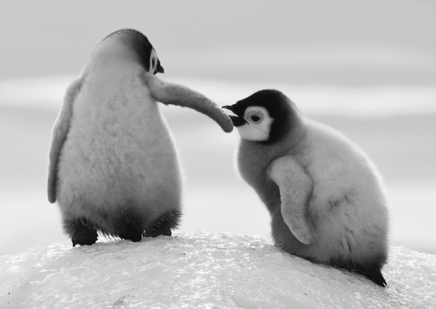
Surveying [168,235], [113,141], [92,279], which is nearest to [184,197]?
[168,235]

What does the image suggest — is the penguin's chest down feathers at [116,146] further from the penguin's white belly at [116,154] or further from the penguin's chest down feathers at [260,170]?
the penguin's chest down feathers at [260,170]

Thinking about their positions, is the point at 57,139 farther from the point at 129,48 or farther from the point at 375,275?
the point at 375,275

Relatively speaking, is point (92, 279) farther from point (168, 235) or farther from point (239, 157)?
point (239, 157)

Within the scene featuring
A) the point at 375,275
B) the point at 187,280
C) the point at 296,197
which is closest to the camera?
the point at 187,280

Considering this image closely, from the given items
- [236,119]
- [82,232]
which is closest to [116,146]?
[82,232]

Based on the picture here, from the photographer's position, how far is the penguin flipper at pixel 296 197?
2.53m

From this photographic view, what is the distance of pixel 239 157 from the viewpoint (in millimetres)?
2938

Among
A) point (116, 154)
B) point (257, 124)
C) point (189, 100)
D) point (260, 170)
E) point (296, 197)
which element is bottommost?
point (296, 197)

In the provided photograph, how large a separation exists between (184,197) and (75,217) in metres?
0.54

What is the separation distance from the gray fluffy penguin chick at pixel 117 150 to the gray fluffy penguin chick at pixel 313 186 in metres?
0.27

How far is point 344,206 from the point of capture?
2.60m

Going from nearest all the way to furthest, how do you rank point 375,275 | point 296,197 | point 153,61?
point 296,197 → point 375,275 → point 153,61

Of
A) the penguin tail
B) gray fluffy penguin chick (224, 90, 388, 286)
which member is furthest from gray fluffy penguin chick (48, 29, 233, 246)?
the penguin tail

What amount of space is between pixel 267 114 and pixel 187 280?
0.97 metres
